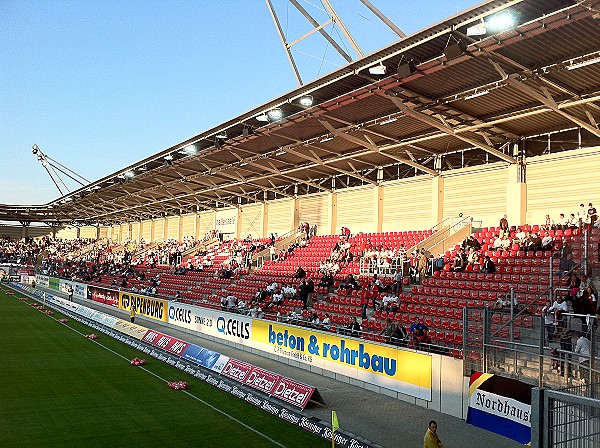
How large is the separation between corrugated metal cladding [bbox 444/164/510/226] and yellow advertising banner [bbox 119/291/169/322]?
1608 centimetres

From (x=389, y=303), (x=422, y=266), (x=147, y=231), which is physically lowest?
(x=389, y=303)

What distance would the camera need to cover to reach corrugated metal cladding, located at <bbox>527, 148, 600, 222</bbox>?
21.3 metres

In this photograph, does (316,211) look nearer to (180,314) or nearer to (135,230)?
(180,314)

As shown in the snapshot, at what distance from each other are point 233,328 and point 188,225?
3487 centimetres

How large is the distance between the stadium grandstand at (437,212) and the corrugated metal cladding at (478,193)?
10 cm

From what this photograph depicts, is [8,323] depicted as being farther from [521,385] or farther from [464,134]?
[521,385]

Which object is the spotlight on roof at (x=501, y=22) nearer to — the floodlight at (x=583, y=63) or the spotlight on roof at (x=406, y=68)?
the spotlight on roof at (x=406, y=68)

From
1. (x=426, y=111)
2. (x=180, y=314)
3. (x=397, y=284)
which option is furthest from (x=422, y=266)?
(x=180, y=314)

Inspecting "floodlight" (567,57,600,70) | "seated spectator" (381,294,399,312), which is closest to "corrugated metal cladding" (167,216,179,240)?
"seated spectator" (381,294,399,312)

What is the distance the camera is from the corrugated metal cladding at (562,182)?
2131cm

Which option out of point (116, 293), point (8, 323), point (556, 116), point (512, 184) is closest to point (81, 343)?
point (8, 323)

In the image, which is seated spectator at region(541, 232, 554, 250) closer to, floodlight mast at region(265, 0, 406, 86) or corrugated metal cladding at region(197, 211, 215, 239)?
floodlight mast at region(265, 0, 406, 86)

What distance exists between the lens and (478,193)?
26.0 m

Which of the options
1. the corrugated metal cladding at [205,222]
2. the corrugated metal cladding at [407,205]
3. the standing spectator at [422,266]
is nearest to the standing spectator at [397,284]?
the standing spectator at [422,266]
